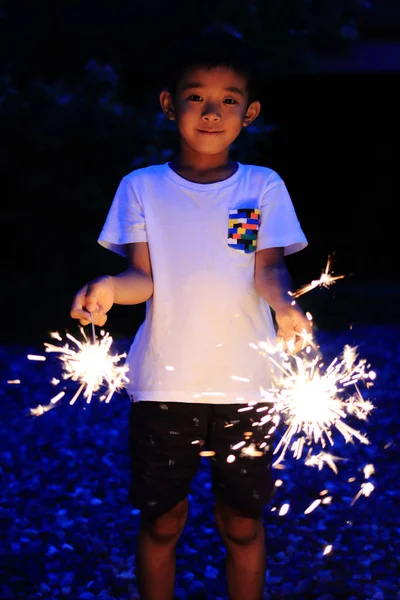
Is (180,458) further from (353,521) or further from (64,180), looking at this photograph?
(64,180)

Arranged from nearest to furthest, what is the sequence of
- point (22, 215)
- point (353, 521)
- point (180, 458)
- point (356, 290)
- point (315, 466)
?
point (180, 458)
point (353, 521)
point (315, 466)
point (22, 215)
point (356, 290)

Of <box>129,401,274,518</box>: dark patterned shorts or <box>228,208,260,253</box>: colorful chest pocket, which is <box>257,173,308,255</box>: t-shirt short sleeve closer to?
<box>228,208,260,253</box>: colorful chest pocket

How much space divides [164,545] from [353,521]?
1.41 metres

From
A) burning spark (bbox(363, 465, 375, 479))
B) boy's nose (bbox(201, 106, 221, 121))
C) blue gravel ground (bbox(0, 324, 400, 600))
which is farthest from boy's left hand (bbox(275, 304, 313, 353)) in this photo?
burning spark (bbox(363, 465, 375, 479))

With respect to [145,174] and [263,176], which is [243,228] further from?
[145,174]

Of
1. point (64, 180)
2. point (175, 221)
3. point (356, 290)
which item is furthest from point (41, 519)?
point (356, 290)

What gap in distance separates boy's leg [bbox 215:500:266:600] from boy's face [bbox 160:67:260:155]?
0.99 meters

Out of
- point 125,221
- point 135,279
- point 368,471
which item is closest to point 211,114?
point 125,221

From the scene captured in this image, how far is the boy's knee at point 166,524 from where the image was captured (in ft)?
7.67

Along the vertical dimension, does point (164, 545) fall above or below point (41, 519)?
below

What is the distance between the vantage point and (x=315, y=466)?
14.0 ft

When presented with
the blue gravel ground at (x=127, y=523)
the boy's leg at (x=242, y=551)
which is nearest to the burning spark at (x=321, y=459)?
the blue gravel ground at (x=127, y=523)

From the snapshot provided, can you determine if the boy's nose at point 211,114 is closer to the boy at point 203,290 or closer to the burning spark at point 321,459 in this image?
the boy at point 203,290

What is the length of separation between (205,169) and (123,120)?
445cm
